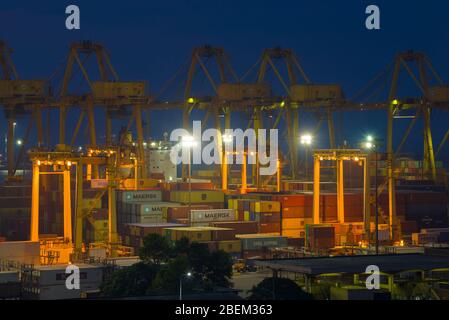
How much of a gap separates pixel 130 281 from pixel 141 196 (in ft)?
77.9

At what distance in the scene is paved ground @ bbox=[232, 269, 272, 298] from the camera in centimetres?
3367

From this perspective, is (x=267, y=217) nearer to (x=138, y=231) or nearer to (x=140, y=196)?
(x=138, y=231)

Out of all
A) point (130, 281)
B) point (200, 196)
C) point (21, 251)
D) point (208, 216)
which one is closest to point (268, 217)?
point (208, 216)

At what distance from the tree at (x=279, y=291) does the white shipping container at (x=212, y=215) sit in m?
21.7

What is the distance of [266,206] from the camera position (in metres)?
49.8

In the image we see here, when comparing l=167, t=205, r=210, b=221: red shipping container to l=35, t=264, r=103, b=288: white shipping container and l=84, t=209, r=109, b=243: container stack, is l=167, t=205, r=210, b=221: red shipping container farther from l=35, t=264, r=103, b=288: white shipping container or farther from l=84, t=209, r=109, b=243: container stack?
l=35, t=264, r=103, b=288: white shipping container

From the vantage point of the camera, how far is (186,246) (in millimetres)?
34031

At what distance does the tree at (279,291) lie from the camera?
25.5 m

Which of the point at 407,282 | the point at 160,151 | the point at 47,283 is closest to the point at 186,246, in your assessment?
the point at 47,283

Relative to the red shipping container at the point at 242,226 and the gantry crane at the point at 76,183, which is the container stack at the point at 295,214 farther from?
the gantry crane at the point at 76,183

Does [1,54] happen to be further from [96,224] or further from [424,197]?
[424,197]

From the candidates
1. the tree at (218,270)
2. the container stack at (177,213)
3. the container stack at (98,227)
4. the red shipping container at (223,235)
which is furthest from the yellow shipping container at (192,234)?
the tree at (218,270)

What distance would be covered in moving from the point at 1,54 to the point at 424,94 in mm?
30238
